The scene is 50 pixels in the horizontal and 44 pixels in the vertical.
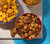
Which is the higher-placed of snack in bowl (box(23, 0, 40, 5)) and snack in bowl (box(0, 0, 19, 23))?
snack in bowl (box(23, 0, 40, 5))

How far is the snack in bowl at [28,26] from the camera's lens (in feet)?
1.83

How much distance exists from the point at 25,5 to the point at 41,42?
0.81ft

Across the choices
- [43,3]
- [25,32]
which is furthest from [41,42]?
[43,3]

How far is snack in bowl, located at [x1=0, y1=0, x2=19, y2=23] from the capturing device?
552 millimetres

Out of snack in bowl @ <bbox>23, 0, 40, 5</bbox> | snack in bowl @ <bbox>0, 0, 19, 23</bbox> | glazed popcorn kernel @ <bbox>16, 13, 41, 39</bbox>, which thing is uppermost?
snack in bowl @ <bbox>23, 0, 40, 5</bbox>

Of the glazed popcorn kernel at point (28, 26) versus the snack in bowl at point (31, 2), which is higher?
the snack in bowl at point (31, 2)

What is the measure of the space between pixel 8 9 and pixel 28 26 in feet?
0.48

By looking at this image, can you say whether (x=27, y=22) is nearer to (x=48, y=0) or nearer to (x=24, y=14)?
(x=24, y=14)

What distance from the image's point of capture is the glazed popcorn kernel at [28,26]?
558mm

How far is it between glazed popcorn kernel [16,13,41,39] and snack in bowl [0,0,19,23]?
0.16 feet

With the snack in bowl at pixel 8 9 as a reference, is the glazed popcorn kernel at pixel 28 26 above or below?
below

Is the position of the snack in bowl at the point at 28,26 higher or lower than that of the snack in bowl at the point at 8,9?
lower

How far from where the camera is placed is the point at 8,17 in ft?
1.82

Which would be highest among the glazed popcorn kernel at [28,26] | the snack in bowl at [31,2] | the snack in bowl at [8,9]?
the snack in bowl at [31,2]
